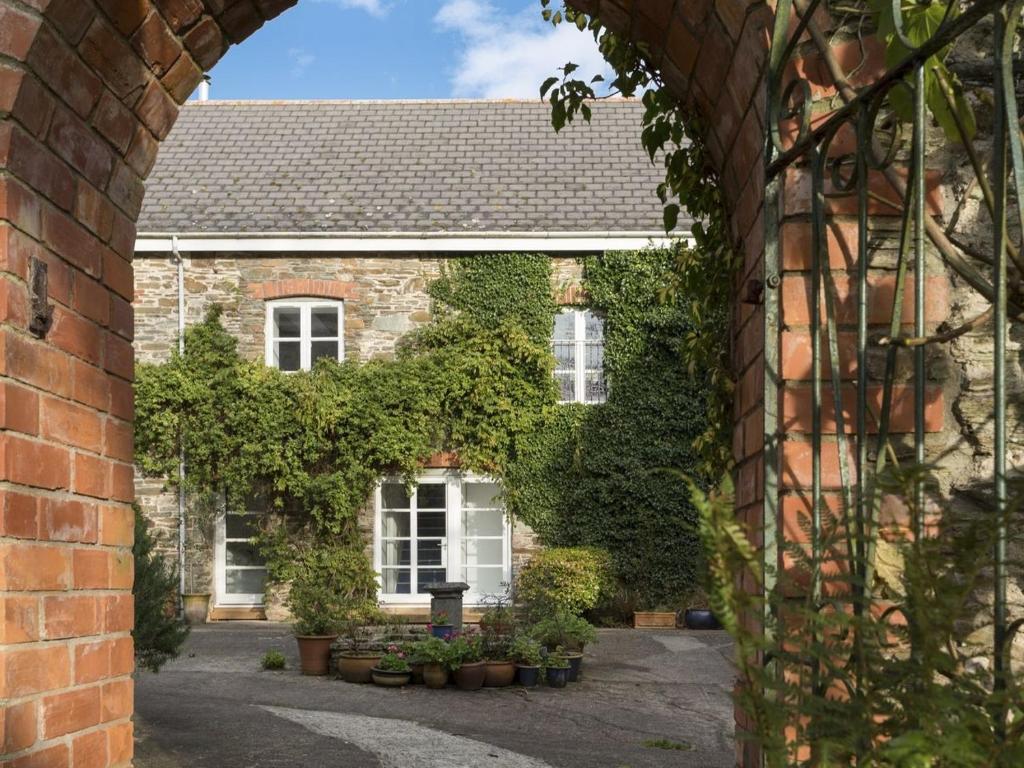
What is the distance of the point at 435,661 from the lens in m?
9.98

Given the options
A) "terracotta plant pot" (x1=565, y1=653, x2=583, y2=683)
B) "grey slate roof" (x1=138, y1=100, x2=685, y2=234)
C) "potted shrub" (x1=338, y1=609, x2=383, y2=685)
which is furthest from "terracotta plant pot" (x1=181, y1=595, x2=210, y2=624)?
"terracotta plant pot" (x1=565, y1=653, x2=583, y2=683)

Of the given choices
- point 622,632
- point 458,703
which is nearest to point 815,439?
point 458,703

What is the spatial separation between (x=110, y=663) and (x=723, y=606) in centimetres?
212

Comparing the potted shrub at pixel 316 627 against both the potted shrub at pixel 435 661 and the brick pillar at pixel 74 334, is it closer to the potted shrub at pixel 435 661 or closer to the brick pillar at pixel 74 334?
the potted shrub at pixel 435 661

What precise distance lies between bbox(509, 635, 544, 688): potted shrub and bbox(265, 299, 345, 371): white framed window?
644 centimetres

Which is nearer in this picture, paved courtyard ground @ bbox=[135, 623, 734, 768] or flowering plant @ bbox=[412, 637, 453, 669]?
paved courtyard ground @ bbox=[135, 623, 734, 768]

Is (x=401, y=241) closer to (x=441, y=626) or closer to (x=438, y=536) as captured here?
(x=438, y=536)

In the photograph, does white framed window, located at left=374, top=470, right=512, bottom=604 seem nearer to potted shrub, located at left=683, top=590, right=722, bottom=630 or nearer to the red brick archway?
potted shrub, located at left=683, top=590, right=722, bottom=630

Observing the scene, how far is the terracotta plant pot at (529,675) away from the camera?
33.0 feet

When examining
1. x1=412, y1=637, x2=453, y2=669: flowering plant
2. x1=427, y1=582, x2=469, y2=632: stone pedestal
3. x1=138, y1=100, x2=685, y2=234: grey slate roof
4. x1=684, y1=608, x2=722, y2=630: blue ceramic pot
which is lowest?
x1=684, y1=608, x2=722, y2=630: blue ceramic pot

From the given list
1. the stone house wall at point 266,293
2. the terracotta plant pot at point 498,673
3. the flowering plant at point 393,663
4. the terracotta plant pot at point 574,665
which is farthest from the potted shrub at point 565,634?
the stone house wall at point 266,293

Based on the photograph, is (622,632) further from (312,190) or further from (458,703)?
(312,190)

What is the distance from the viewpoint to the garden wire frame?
1620 mm

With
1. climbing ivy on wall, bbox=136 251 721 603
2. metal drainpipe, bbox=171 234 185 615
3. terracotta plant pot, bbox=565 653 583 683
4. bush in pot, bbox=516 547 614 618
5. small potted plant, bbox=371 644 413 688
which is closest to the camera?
small potted plant, bbox=371 644 413 688
